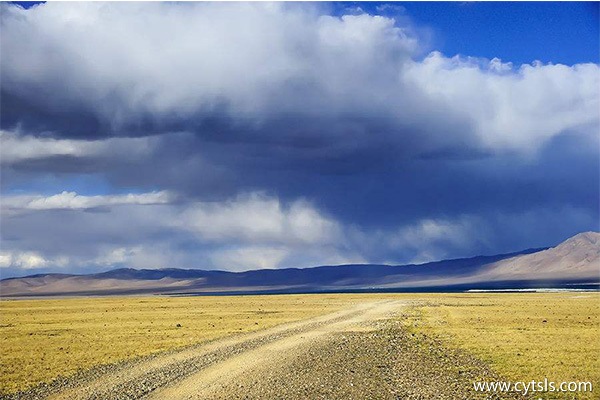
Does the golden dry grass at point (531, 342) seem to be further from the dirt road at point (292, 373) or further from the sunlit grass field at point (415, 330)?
the dirt road at point (292, 373)

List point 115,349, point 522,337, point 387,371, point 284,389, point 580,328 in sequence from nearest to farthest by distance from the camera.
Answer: point 284,389, point 387,371, point 115,349, point 522,337, point 580,328

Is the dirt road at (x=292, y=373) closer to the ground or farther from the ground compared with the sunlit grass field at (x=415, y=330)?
farther from the ground

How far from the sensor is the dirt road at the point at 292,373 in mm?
24375

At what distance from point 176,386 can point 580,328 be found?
39.3 metres

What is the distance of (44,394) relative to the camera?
84.8 feet

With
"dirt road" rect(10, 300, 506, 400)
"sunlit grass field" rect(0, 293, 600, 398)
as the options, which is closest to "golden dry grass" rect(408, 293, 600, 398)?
"sunlit grass field" rect(0, 293, 600, 398)

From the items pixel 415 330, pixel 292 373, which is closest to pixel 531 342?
pixel 415 330

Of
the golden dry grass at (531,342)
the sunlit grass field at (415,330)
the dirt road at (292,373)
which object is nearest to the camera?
the dirt road at (292,373)

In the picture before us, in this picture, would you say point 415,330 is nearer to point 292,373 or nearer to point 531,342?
point 531,342

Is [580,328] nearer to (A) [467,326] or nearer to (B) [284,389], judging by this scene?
(A) [467,326]

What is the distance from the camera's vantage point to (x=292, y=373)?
28.3 meters

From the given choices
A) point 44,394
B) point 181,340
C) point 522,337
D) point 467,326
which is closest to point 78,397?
point 44,394

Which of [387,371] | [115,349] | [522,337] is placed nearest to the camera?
[387,371]

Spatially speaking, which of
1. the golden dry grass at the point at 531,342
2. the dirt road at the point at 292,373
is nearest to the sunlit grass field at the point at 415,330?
the golden dry grass at the point at 531,342
